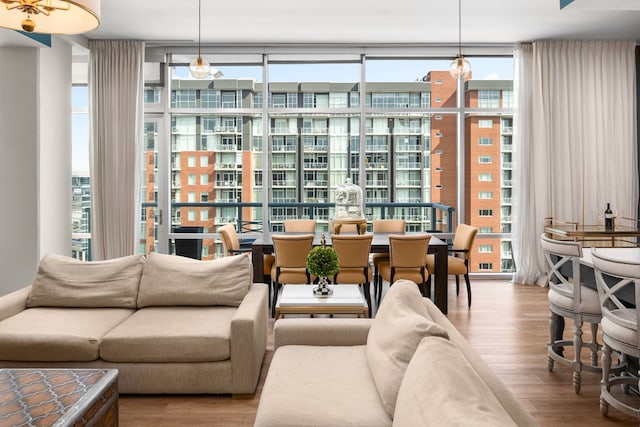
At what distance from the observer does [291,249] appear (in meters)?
4.96

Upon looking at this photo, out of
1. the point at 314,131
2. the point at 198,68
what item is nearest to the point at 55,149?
the point at 198,68

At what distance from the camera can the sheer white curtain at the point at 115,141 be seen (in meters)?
6.73

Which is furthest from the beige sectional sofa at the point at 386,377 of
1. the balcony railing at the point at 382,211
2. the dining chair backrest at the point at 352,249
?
the balcony railing at the point at 382,211

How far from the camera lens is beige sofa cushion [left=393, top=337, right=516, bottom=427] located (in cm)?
116

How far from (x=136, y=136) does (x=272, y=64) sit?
198cm

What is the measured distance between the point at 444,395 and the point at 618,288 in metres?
1.78

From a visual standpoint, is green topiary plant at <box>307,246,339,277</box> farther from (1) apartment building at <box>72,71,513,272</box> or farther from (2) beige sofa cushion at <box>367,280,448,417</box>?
(1) apartment building at <box>72,71,513,272</box>

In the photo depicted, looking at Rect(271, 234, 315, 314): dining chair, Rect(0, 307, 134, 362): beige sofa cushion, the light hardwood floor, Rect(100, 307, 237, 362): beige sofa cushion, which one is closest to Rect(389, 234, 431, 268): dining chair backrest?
the light hardwood floor

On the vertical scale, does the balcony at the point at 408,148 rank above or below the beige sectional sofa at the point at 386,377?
above

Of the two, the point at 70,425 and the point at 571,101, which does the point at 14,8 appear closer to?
the point at 70,425

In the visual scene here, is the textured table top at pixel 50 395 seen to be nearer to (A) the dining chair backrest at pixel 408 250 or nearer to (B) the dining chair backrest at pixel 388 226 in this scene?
(A) the dining chair backrest at pixel 408 250

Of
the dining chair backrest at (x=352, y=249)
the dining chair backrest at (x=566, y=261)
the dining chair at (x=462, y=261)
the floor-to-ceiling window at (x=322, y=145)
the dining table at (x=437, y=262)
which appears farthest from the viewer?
the floor-to-ceiling window at (x=322, y=145)

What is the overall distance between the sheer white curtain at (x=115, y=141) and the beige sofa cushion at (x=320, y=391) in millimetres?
4686

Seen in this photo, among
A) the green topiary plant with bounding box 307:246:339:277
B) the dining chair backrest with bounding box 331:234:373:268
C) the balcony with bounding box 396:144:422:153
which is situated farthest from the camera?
the balcony with bounding box 396:144:422:153
